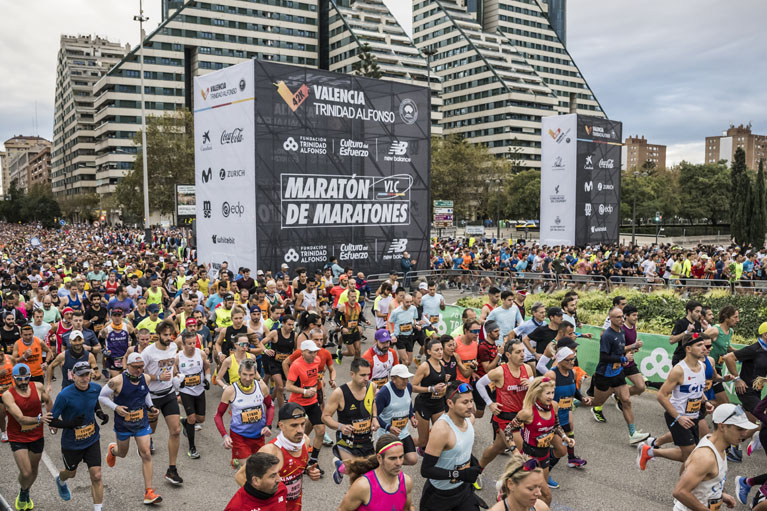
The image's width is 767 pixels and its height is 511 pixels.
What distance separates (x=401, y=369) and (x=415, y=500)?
5.42 ft

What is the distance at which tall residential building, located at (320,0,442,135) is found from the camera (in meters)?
94.3

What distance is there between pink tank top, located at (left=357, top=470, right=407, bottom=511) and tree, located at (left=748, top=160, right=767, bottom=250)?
48283mm

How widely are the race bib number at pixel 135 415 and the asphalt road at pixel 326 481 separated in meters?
0.93

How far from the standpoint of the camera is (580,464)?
23.8 feet

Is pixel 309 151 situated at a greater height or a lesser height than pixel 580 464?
greater

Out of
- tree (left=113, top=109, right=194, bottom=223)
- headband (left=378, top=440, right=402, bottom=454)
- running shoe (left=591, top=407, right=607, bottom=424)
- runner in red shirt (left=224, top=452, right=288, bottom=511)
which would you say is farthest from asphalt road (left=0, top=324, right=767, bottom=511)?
tree (left=113, top=109, right=194, bottom=223)

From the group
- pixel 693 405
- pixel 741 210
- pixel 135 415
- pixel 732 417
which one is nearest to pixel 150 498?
pixel 135 415

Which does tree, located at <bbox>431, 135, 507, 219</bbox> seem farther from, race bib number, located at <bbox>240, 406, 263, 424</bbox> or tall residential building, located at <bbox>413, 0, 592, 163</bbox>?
race bib number, located at <bbox>240, 406, 263, 424</bbox>

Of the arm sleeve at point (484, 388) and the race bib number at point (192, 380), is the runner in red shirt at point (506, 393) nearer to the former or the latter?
the arm sleeve at point (484, 388)

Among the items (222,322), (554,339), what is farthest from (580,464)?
(222,322)

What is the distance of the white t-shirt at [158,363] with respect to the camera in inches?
283

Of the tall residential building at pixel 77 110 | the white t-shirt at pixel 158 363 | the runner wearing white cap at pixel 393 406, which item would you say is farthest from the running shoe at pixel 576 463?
the tall residential building at pixel 77 110

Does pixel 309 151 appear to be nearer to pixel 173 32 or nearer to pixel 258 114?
pixel 258 114

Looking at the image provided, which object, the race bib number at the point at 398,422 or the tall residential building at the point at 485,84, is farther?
the tall residential building at the point at 485,84
